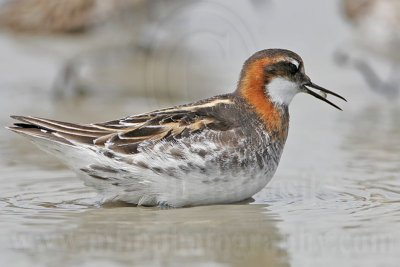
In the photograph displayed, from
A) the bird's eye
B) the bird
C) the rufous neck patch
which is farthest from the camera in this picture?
the bird's eye

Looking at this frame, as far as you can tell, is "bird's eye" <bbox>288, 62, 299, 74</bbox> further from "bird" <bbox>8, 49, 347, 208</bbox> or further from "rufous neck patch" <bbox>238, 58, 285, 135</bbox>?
"bird" <bbox>8, 49, 347, 208</bbox>

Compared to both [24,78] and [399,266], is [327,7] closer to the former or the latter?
[24,78]

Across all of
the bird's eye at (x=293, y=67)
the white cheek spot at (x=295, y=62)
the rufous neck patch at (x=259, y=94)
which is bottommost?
the rufous neck patch at (x=259, y=94)

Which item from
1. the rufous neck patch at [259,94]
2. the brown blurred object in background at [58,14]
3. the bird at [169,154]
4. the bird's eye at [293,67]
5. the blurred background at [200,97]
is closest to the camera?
the blurred background at [200,97]

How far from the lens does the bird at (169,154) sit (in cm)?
730

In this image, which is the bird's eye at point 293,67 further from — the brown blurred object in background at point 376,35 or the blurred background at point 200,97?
the brown blurred object in background at point 376,35

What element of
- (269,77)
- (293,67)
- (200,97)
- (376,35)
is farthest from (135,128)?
(376,35)

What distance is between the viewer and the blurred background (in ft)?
20.2

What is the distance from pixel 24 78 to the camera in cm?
1411

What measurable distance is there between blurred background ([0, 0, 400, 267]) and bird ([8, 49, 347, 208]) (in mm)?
182

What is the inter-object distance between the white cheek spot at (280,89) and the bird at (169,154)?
37cm

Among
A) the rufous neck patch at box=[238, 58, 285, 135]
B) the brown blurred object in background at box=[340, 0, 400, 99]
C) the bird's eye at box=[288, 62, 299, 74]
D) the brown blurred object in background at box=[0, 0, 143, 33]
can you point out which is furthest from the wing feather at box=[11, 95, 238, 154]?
the brown blurred object in background at box=[340, 0, 400, 99]

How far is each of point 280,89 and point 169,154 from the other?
1361 millimetres

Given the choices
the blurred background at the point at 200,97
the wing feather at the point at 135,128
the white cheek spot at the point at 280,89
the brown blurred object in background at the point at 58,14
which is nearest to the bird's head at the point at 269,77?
the white cheek spot at the point at 280,89
